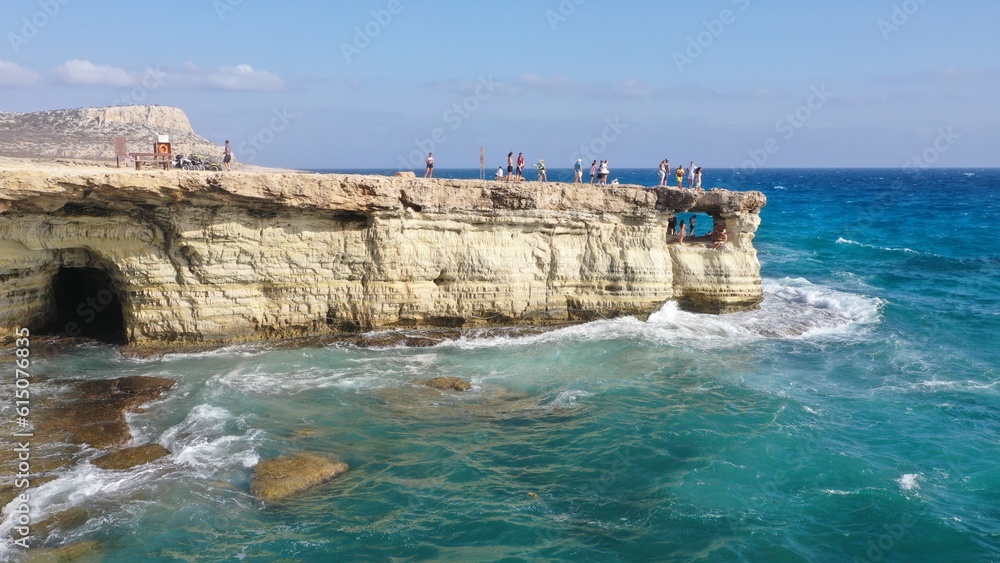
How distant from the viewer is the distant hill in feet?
124

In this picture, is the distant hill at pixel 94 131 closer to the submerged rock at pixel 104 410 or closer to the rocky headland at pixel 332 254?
the rocky headland at pixel 332 254

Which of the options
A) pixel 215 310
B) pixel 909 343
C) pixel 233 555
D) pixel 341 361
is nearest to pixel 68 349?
pixel 215 310

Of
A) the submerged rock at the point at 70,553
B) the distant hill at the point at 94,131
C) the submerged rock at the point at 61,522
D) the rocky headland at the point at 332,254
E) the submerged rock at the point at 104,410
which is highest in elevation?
the distant hill at the point at 94,131

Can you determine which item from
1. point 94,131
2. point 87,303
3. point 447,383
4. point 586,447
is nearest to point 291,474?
point 447,383

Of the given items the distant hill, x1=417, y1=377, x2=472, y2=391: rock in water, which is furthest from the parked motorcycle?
the distant hill

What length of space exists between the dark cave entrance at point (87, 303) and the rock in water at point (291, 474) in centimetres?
1151

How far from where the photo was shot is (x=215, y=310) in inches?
788

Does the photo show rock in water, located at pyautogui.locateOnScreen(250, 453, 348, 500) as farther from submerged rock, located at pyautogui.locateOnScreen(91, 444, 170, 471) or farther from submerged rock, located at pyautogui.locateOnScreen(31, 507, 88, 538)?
submerged rock, located at pyautogui.locateOnScreen(31, 507, 88, 538)

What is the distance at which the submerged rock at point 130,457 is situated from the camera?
12.9 meters

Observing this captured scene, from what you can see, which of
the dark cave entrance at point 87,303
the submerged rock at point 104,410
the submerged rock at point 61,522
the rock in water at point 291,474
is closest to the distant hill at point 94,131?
the dark cave entrance at point 87,303

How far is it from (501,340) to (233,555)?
1209cm

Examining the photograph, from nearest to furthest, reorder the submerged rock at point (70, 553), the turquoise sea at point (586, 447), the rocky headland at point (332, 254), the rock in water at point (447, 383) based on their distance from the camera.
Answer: the submerged rock at point (70, 553), the turquoise sea at point (586, 447), the rock in water at point (447, 383), the rocky headland at point (332, 254)

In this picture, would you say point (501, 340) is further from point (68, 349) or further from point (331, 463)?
point (68, 349)

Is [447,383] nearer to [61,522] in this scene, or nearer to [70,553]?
[61,522]
